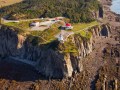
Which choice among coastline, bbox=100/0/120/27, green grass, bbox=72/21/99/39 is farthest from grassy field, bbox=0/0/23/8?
green grass, bbox=72/21/99/39

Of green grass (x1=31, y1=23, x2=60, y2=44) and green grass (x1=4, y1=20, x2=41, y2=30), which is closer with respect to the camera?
green grass (x1=31, y1=23, x2=60, y2=44)

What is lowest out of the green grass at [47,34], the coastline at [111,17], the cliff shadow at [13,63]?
the coastline at [111,17]

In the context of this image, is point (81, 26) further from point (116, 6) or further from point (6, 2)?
point (116, 6)

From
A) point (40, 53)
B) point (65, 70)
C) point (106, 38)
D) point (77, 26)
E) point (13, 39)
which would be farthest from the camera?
point (106, 38)

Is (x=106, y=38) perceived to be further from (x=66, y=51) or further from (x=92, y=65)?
(x=66, y=51)

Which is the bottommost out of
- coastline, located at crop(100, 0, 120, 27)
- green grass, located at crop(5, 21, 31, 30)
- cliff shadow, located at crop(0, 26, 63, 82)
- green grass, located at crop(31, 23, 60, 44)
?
coastline, located at crop(100, 0, 120, 27)

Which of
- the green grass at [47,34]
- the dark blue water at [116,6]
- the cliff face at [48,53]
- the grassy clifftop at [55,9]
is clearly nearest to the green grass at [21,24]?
the cliff face at [48,53]

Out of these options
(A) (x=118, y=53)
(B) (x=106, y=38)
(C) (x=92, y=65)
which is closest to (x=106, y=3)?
(B) (x=106, y=38)

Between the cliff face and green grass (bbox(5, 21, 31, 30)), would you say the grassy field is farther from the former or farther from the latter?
the cliff face

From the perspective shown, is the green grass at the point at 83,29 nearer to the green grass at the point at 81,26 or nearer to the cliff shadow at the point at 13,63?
the green grass at the point at 81,26
